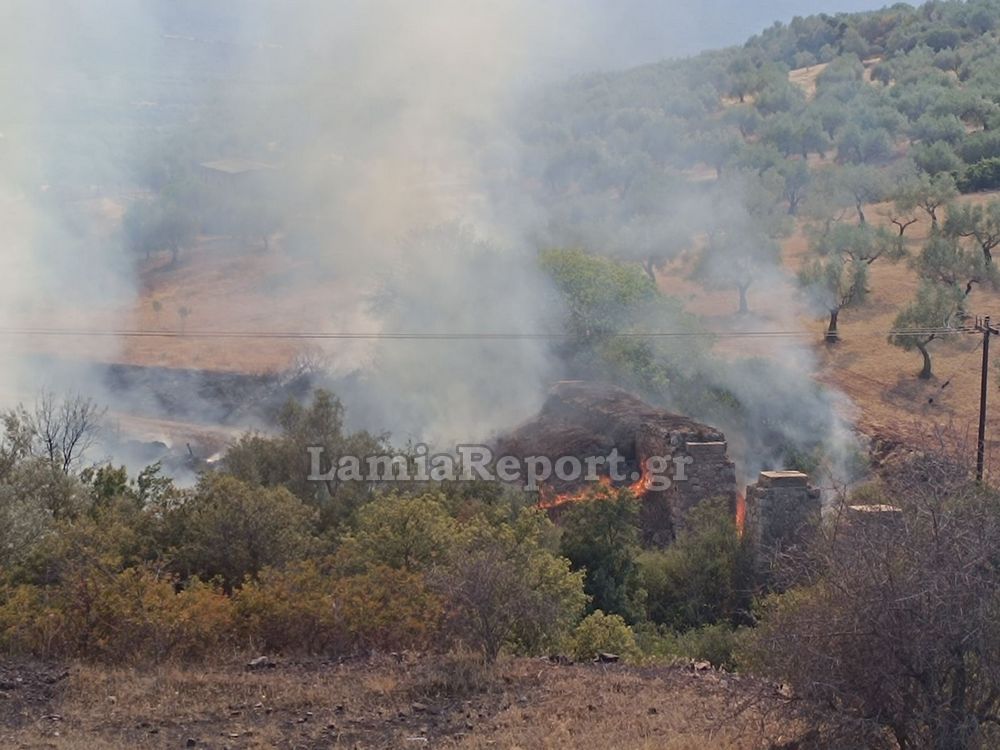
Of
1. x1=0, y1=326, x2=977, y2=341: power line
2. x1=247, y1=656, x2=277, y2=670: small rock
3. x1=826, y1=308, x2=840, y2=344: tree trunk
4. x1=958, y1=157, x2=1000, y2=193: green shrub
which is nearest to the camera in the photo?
x1=247, y1=656, x2=277, y2=670: small rock

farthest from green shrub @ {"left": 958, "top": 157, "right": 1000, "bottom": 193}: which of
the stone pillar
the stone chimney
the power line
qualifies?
the stone chimney

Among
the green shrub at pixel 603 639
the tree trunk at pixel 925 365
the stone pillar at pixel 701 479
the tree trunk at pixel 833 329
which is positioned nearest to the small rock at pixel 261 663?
the green shrub at pixel 603 639

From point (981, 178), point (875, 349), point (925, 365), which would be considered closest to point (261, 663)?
point (925, 365)

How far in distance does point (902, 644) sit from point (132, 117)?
68.6 meters

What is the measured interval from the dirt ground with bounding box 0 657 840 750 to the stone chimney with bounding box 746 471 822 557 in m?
6.42

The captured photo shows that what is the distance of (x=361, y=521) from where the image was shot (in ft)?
50.6

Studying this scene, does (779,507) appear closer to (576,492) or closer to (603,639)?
(603,639)

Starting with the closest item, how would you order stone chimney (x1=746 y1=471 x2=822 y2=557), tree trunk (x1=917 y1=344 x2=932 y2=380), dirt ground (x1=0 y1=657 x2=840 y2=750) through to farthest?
dirt ground (x1=0 y1=657 x2=840 y2=750), stone chimney (x1=746 y1=471 x2=822 y2=557), tree trunk (x1=917 y1=344 x2=932 y2=380)

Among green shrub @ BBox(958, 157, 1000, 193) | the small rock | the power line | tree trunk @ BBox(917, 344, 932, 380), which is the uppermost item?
green shrub @ BBox(958, 157, 1000, 193)

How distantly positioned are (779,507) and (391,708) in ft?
30.1

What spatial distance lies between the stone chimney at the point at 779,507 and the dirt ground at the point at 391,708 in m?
6.42

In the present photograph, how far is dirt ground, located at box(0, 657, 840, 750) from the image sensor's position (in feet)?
29.1

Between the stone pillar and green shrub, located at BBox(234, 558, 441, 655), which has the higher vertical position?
the stone pillar

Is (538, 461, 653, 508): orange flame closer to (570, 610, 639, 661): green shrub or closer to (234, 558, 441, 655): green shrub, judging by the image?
(570, 610, 639, 661): green shrub
